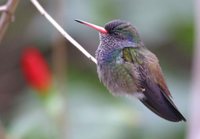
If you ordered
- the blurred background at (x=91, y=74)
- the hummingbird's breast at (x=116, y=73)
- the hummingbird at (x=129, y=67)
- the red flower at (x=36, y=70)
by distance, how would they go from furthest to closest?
1. the blurred background at (x=91, y=74)
2. the red flower at (x=36, y=70)
3. the hummingbird's breast at (x=116, y=73)
4. the hummingbird at (x=129, y=67)

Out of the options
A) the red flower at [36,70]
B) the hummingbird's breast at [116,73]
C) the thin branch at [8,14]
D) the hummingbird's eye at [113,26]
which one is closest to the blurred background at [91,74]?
the red flower at [36,70]

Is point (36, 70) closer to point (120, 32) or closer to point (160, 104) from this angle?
point (120, 32)

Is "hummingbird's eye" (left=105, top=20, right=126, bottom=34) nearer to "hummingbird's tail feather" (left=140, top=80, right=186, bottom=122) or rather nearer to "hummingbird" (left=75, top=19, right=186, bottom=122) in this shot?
"hummingbird" (left=75, top=19, right=186, bottom=122)

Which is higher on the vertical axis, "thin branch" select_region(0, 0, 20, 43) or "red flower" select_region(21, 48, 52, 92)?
"thin branch" select_region(0, 0, 20, 43)

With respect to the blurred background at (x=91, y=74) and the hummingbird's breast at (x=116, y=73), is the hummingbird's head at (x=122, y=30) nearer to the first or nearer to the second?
the hummingbird's breast at (x=116, y=73)

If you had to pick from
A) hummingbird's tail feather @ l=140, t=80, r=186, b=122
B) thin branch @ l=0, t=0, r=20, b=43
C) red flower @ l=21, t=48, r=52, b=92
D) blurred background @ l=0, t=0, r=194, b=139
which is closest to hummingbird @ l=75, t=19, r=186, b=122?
hummingbird's tail feather @ l=140, t=80, r=186, b=122
